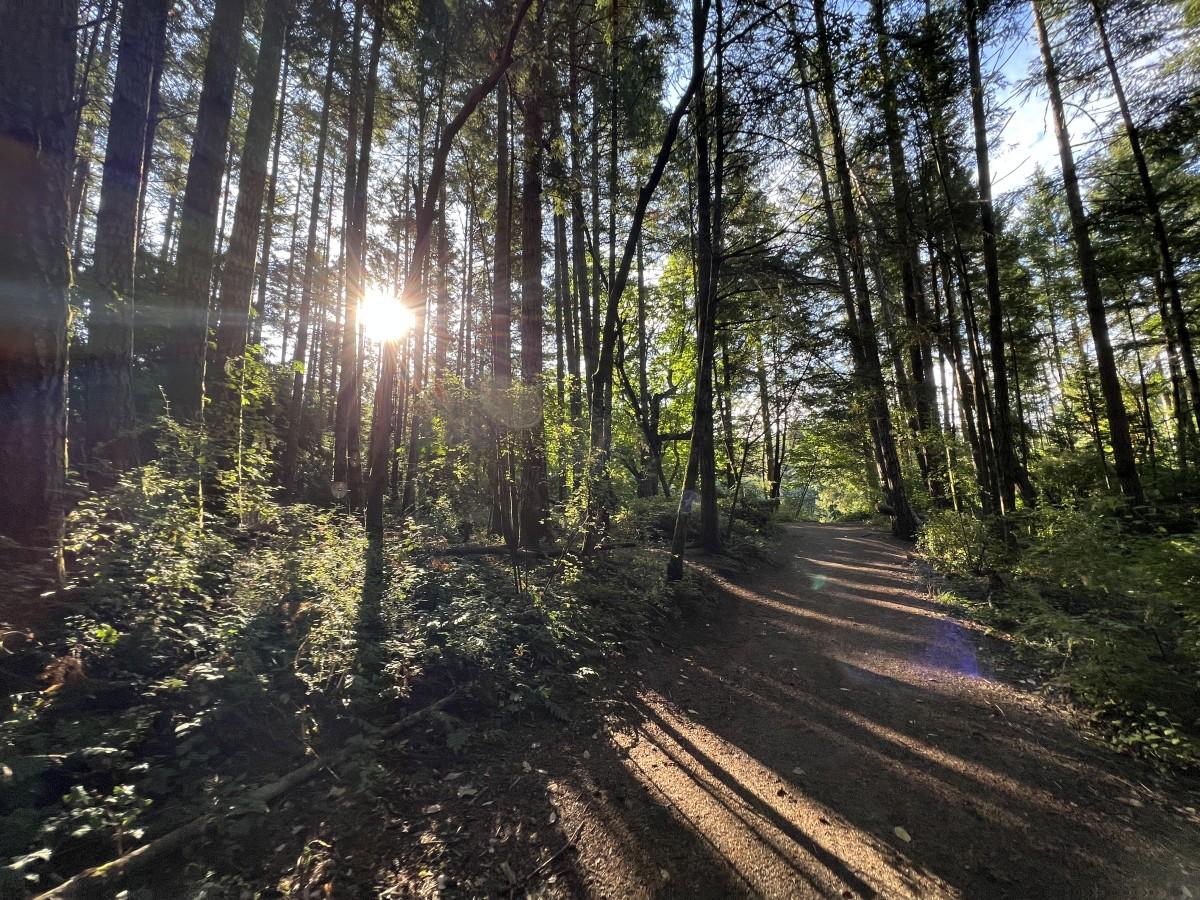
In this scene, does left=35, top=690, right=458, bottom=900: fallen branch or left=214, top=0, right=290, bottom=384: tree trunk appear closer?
left=35, top=690, right=458, bottom=900: fallen branch

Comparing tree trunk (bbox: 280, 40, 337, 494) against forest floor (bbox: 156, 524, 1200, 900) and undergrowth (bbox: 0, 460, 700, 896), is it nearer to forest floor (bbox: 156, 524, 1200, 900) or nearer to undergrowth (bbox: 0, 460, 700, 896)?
undergrowth (bbox: 0, 460, 700, 896)

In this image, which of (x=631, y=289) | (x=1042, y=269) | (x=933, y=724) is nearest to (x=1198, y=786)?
(x=933, y=724)

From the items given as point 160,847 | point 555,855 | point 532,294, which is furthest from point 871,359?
point 160,847

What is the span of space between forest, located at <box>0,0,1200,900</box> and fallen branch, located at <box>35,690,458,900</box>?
20mm

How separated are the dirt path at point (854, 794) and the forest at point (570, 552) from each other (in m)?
0.03

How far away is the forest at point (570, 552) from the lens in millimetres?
2551

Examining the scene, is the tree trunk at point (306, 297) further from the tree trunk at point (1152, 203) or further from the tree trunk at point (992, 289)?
the tree trunk at point (1152, 203)

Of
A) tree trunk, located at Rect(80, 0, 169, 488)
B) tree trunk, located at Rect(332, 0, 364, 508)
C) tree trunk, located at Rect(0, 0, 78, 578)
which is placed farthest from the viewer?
tree trunk, located at Rect(332, 0, 364, 508)

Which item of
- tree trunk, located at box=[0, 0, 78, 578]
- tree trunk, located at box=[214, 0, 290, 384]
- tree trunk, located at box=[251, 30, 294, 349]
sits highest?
tree trunk, located at box=[251, 30, 294, 349]

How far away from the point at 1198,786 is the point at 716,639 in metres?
3.95

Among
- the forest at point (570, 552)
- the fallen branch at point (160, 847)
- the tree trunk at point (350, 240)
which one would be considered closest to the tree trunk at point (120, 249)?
the forest at point (570, 552)

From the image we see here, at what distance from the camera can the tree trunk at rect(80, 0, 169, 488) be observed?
17.3 ft

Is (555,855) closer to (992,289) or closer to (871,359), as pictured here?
(992,289)

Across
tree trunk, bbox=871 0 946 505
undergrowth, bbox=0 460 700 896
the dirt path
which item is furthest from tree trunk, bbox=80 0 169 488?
tree trunk, bbox=871 0 946 505
